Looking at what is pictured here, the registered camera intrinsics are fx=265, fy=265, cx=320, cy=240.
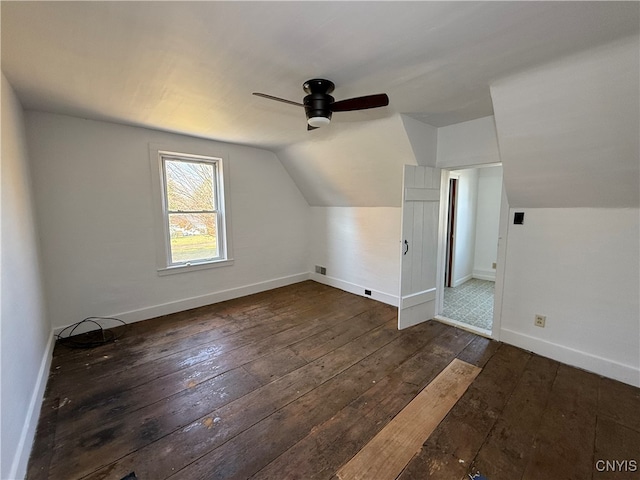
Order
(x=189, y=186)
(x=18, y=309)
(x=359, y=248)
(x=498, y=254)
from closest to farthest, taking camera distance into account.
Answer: (x=18, y=309) < (x=498, y=254) < (x=189, y=186) < (x=359, y=248)

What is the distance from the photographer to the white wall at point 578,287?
215 cm

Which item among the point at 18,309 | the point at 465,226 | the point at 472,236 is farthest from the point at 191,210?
the point at 472,236

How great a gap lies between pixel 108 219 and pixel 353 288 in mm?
3387

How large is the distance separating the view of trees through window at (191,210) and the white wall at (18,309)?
1295 mm

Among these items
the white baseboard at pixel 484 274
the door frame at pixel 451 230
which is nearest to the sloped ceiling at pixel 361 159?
the door frame at pixel 451 230

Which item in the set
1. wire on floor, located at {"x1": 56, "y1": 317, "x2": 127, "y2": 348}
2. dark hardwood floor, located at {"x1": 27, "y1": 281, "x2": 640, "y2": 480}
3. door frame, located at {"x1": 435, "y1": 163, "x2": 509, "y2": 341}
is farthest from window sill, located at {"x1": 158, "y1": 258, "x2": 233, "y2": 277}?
door frame, located at {"x1": 435, "y1": 163, "x2": 509, "y2": 341}

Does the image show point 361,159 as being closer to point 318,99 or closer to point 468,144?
point 468,144

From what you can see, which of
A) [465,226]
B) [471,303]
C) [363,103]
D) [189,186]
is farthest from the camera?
[465,226]

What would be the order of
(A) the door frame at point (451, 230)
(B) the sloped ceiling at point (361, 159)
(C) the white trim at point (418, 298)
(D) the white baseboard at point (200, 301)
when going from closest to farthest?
(B) the sloped ceiling at point (361, 159) < (C) the white trim at point (418, 298) < (D) the white baseboard at point (200, 301) < (A) the door frame at point (451, 230)

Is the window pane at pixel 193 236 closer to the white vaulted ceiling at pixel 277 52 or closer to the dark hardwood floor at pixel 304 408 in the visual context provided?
the dark hardwood floor at pixel 304 408

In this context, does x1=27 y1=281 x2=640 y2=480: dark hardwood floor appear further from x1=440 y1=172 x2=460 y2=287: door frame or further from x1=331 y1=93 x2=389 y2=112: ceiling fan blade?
x1=331 y1=93 x2=389 y2=112: ceiling fan blade

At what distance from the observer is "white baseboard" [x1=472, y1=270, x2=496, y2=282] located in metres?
5.03

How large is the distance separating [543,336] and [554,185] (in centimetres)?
144

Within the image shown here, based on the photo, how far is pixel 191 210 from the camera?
365cm
